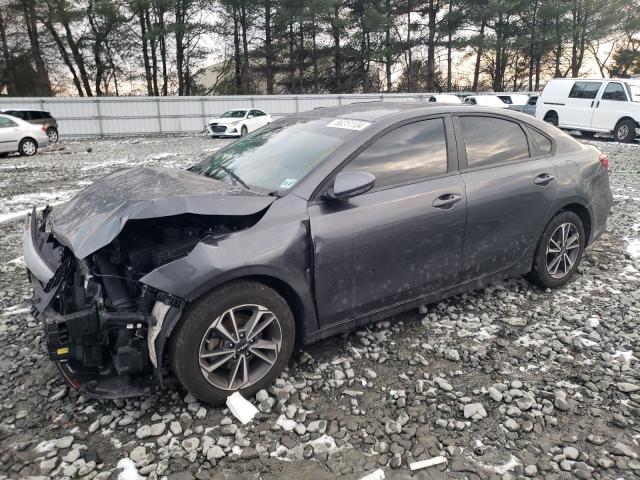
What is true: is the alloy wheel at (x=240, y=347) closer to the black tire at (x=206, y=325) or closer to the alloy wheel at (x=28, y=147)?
the black tire at (x=206, y=325)

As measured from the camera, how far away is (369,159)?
3191mm

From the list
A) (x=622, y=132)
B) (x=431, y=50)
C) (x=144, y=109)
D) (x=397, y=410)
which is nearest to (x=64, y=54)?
(x=144, y=109)

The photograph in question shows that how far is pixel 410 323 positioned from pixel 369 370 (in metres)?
0.72

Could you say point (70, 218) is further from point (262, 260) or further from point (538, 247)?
point (538, 247)

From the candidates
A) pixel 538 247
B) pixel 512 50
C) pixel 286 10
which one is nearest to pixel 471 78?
pixel 512 50

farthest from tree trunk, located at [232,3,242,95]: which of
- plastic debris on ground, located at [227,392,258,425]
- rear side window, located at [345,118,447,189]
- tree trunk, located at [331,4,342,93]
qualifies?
plastic debris on ground, located at [227,392,258,425]

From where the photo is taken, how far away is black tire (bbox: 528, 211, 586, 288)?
405cm

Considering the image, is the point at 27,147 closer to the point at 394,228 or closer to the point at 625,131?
the point at 394,228

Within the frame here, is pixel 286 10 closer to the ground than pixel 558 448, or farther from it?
farther from it

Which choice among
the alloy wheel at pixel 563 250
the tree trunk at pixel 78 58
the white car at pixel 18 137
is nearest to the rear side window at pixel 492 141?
the alloy wheel at pixel 563 250

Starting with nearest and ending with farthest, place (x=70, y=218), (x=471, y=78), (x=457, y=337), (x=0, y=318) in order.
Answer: (x=70, y=218), (x=457, y=337), (x=0, y=318), (x=471, y=78)

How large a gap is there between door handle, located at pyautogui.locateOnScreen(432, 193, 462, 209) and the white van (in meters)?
14.1

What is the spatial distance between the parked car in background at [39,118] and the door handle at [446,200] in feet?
66.6

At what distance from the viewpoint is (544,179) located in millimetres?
3893
